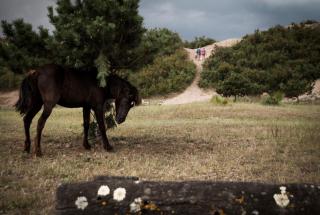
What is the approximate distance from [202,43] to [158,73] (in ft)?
59.9

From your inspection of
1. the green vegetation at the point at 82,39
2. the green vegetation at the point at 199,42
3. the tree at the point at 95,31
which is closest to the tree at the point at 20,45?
the green vegetation at the point at 82,39

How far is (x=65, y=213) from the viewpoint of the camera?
10.2 feet

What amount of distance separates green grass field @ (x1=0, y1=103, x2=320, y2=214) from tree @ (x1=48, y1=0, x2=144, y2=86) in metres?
2.38

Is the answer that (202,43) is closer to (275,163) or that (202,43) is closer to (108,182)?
(275,163)

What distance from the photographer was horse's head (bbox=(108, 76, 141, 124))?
1066 centimetres

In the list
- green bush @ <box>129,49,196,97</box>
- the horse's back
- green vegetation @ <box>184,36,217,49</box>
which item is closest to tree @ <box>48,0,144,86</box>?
the horse's back

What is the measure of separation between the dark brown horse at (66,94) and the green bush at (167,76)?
27.9 m

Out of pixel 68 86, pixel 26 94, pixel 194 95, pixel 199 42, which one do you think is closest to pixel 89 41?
pixel 68 86

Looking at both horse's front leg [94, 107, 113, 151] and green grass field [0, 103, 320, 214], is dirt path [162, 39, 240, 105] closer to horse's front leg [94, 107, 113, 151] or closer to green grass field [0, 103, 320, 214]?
green grass field [0, 103, 320, 214]

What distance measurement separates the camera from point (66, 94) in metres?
10.2

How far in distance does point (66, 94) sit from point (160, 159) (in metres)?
2.95

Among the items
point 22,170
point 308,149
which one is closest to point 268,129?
point 308,149

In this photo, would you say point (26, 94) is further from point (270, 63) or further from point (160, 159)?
point (270, 63)

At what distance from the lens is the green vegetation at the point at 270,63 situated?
3470 centimetres
